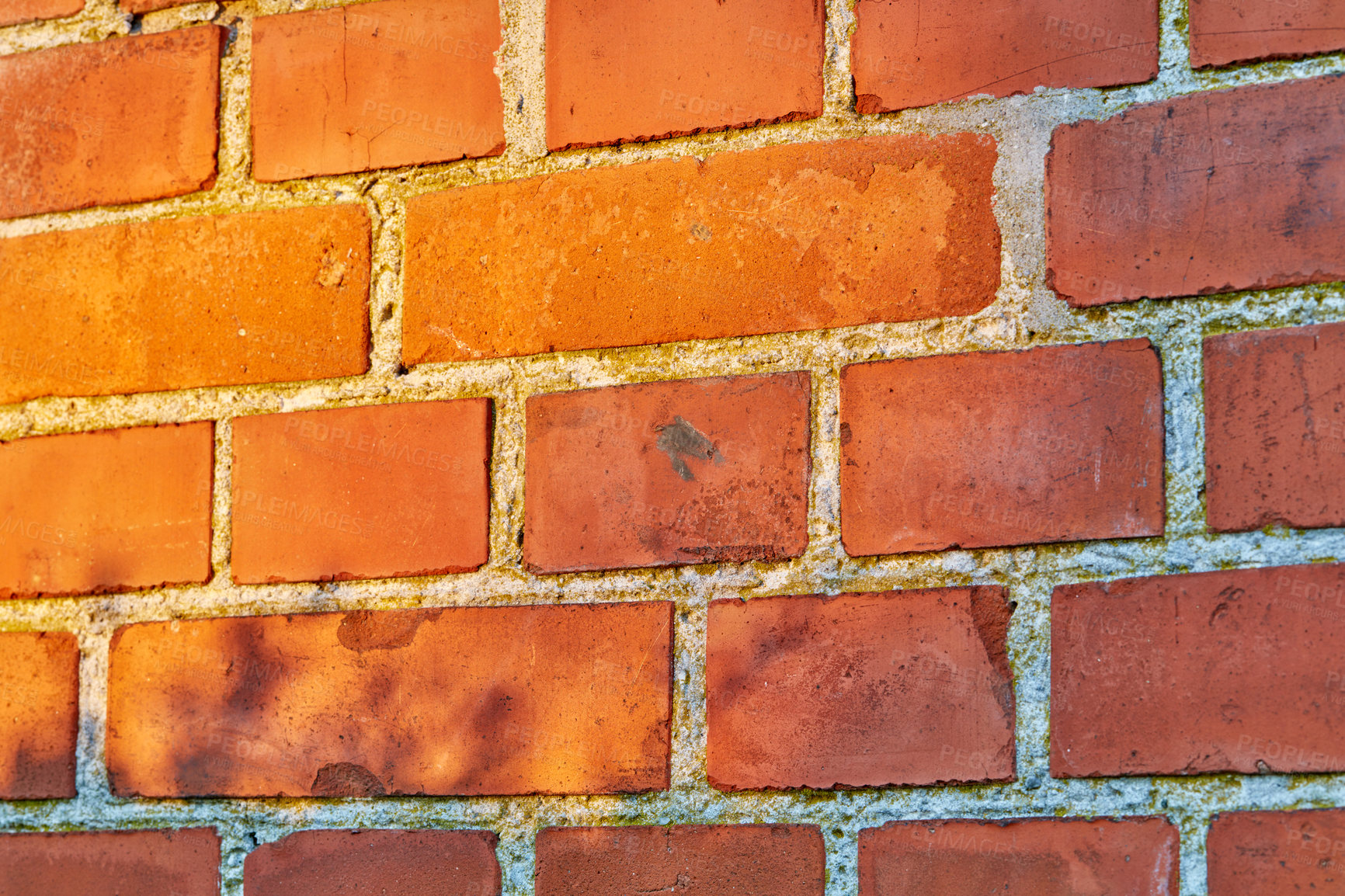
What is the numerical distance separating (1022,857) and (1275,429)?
10.4 inches

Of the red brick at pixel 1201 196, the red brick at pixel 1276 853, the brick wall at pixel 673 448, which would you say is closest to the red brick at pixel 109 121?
the brick wall at pixel 673 448

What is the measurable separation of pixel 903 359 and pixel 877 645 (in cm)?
16

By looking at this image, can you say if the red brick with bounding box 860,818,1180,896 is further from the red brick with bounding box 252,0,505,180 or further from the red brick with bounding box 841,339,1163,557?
the red brick with bounding box 252,0,505,180

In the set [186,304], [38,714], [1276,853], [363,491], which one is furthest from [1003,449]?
[38,714]

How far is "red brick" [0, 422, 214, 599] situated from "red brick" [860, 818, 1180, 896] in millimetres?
451

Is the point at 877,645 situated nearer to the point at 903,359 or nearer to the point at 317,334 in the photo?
the point at 903,359

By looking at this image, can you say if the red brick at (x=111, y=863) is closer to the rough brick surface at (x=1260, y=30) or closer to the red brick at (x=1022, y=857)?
the red brick at (x=1022, y=857)

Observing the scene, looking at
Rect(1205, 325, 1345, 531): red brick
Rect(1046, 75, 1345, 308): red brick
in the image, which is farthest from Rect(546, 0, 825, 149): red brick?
Rect(1205, 325, 1345, 531): red brick

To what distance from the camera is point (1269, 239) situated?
1.68ft

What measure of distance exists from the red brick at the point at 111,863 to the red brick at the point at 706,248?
0.34 m

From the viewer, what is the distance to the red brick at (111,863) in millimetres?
606

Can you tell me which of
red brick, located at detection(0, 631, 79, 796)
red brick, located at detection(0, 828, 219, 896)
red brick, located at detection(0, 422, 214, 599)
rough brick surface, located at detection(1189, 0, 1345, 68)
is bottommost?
red brick, located at detection(0, 828, 219, 896)

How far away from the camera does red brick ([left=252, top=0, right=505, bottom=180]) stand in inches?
23.8

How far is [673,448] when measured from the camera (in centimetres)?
56
